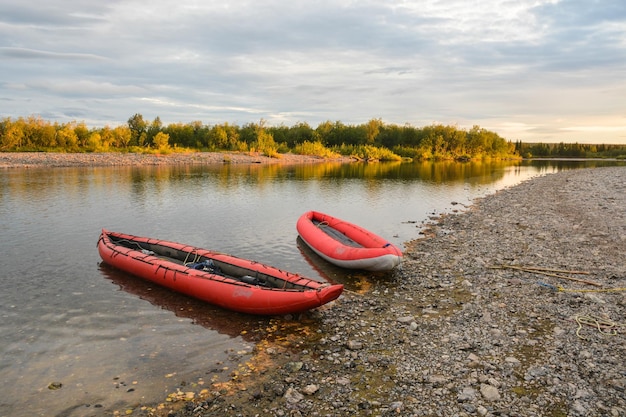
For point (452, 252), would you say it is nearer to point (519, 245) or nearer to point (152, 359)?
point (519, 245)

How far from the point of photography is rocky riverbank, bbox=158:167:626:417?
713 centimetres

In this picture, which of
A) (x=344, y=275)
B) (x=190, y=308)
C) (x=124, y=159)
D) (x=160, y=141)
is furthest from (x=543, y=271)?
(x=160, y=141)

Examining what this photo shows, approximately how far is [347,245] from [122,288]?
827 cm

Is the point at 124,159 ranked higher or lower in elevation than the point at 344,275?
higher

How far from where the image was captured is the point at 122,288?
13.7m

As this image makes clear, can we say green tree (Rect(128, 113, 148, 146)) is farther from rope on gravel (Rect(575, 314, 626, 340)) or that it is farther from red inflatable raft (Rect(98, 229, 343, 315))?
rope on gravel (Rect(575, 314, 626, 340))

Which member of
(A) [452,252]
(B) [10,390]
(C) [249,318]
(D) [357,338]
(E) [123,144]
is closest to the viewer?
(B) [10,390]

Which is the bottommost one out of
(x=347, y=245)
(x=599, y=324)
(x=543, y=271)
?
(x=599, y=324)

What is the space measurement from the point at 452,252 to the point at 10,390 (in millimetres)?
14929

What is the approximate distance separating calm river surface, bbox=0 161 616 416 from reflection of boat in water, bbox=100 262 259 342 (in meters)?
0.03

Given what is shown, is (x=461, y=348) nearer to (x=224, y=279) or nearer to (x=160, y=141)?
(x=224, y=279)

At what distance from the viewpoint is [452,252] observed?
1736 cm

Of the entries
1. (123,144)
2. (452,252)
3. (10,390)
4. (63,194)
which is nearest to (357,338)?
(10,390)

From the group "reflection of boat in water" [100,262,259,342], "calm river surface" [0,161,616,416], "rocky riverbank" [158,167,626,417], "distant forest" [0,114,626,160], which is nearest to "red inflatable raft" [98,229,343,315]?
"reflection of boat in water" [100,262,259,342]
